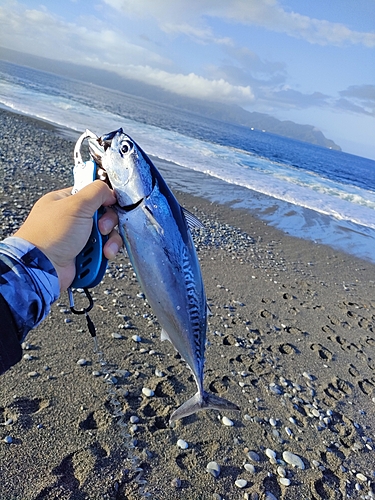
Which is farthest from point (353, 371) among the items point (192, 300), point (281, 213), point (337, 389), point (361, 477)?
point (281, 213)

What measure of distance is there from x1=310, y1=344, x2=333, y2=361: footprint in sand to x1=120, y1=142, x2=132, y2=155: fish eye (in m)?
4.92

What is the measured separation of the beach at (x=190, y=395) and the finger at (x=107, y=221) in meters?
2.09

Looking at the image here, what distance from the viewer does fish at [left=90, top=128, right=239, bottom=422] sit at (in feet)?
7.39

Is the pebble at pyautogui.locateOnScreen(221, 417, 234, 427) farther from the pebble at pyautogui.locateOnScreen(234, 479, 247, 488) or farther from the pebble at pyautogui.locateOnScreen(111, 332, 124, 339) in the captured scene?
the pebble at pyautogui.locateOnScreen(111, 332, 124, 339)

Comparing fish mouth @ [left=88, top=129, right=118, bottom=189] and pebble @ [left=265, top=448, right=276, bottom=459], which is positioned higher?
fish mouth @ [left=88, top=129, right=118, bottom=189]

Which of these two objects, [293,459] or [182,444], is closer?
[182,444]

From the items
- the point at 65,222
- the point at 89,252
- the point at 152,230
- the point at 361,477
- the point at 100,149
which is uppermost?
the point at 100,149

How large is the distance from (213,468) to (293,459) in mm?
938

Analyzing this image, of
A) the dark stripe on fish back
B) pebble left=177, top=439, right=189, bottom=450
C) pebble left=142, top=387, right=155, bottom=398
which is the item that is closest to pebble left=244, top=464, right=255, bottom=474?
pebble left=177, top=439, right=189, bottom=450

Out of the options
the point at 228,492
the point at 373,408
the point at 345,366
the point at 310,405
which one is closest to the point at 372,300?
the point at 345,366

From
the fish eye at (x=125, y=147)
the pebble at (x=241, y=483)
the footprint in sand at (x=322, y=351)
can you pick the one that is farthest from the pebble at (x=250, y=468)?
the fish eye at (x=125, y=147)

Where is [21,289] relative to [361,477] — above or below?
above

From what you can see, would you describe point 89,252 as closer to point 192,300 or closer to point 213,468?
point 192,300

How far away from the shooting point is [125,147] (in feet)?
7.55
